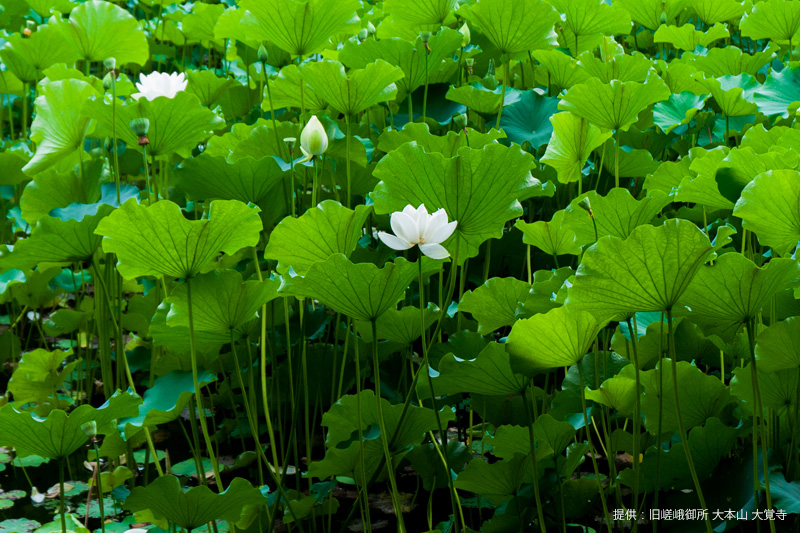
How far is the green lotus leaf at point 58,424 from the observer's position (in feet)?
2.78

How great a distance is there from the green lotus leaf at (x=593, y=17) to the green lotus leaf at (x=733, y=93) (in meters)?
0.26

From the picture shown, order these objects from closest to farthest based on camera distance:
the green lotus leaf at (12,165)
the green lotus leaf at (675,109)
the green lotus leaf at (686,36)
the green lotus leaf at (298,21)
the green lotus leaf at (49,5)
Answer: the green lotus leaf at (298,21), the green lotus leaf at (675,109), the green lotus leaf at (12,165), the green lotus leaf at (686,36), the green lotus leaf at (49,5)

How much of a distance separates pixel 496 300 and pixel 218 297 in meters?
0.36

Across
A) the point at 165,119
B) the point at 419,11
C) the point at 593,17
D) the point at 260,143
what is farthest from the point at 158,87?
the point at 593,17

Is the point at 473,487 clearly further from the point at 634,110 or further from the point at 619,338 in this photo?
the point at 634,110

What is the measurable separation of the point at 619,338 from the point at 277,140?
65cm

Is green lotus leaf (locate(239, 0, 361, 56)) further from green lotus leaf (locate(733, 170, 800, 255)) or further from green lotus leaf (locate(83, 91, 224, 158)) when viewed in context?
green lotus leaf (locate(733, 170, 800, 255))

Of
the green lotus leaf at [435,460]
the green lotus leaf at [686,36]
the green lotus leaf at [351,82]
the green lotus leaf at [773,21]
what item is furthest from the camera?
the green lotus leaf at [686,36]

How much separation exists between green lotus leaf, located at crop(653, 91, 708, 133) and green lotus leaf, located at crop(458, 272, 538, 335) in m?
0.59

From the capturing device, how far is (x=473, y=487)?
951mm

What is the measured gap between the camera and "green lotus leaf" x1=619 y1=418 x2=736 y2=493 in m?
0.90

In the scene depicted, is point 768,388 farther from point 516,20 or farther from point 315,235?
point 516,20

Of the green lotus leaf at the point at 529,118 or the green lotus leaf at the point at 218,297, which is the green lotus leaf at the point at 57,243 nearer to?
the green lotus leaf at the point at 218,297

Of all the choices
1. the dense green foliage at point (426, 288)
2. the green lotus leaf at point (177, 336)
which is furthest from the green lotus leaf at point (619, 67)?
the green lotus leaf at point (177, 336)
